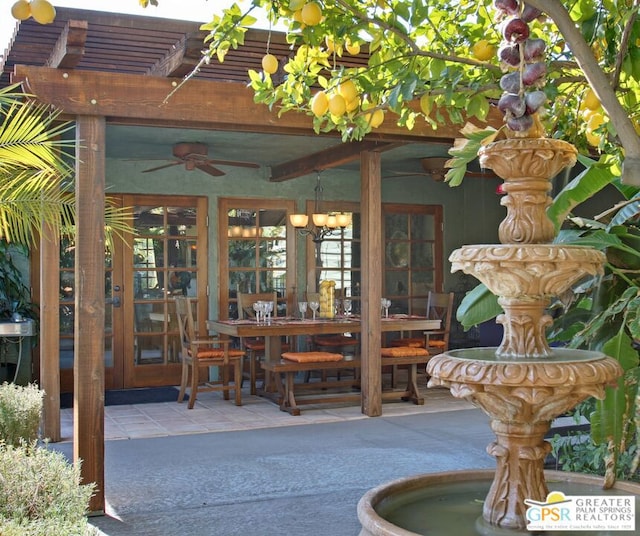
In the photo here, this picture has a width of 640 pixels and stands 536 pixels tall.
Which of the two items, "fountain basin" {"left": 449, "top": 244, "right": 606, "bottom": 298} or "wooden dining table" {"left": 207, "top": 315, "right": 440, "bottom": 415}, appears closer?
"fountain basin" {"left": 449, "top": 244, "right": 606, "bottom": 298}

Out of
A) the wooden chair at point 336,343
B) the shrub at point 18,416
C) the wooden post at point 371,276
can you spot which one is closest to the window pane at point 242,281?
the wooden chair at point 336,343

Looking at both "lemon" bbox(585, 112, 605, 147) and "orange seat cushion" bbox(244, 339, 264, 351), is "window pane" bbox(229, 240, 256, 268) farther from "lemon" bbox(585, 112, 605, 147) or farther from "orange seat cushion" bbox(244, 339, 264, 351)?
"lemon" bbox(585, 112, 605, 147)

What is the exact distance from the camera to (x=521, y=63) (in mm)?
2031

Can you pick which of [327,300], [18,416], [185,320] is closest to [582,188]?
[18,416]

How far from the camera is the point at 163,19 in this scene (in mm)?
4375

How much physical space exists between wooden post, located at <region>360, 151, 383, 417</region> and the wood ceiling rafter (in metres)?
0.11

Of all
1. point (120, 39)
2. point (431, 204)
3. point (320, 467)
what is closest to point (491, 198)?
point (431, 204)

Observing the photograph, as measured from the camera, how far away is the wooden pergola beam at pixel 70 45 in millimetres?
4109

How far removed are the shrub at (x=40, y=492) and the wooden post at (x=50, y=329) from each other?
3058mm

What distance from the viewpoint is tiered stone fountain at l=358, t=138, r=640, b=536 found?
2430mm

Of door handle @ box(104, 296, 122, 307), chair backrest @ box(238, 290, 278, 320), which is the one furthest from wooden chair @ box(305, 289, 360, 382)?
door handle @ box(104, 296, 122, 307)

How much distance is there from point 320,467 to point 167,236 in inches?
174

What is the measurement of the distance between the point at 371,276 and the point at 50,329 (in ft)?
8.74

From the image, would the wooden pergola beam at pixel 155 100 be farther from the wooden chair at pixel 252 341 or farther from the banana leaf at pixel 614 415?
the wooden chair at pixel 252 341
